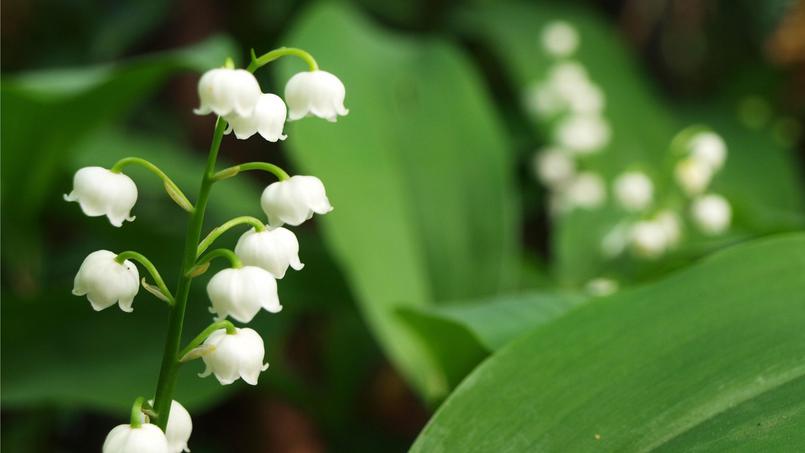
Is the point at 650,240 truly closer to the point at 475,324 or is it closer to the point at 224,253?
the point at 475,324

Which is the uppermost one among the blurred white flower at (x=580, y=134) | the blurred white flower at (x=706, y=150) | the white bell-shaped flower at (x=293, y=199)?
the white bell-shaped flower at (x=293, y=199)

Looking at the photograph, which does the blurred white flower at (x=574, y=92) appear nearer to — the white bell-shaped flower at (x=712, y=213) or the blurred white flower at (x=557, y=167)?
the blurred white flower at (x=557, y=167)

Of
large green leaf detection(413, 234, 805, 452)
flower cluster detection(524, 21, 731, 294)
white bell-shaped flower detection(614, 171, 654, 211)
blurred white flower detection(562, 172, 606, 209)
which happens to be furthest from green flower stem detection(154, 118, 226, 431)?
blurred white flower detection(562, 172, 606, 209)

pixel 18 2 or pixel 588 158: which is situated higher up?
pixel 18 2

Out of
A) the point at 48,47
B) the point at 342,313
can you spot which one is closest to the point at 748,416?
the point at 342,313

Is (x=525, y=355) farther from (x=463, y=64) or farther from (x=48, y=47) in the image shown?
(x=48, y=47)

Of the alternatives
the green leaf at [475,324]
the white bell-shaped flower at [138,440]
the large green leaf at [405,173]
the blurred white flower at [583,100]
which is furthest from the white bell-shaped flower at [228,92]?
the blurred white flower at [583,100]
